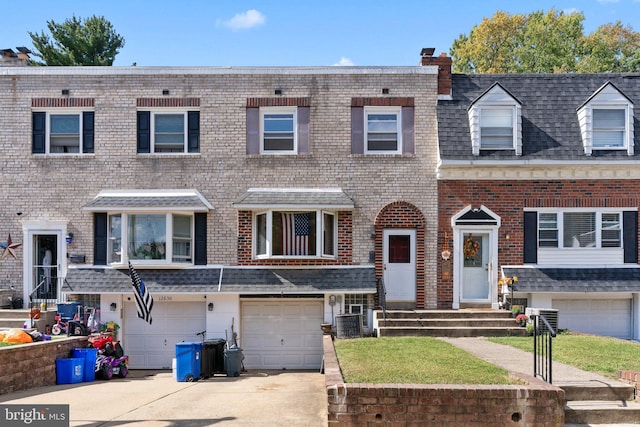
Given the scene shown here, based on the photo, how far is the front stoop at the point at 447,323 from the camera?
17.9m

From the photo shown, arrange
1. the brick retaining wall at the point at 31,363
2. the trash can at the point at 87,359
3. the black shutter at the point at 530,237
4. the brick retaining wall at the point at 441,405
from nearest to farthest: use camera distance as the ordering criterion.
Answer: the brick retaining wall at the point at 441,405, the brick retaining wall at the point at 31,363, the trash can at the point at 87,359, the black shutter at the point at 530,237

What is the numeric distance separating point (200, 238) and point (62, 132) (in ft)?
17.4

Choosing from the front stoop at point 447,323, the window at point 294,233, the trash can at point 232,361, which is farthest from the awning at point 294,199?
the trash can at point 232,361

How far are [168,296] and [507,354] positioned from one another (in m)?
10.2

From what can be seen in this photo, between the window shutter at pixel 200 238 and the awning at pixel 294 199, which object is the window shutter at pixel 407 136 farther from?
the window shutter at pixel 200 238

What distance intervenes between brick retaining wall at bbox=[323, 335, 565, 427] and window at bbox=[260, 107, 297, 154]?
38.0ft

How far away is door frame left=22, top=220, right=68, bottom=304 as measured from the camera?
66.4 ft

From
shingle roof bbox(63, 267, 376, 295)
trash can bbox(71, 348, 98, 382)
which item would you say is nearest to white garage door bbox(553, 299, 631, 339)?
shingle roof bbox(63, 267, 376, 295)

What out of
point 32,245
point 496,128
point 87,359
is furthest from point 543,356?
point 32,245

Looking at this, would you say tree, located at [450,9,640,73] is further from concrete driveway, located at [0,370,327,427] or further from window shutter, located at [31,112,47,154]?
concrete driveway, located at [0,370,327,427]

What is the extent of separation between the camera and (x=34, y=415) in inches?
414

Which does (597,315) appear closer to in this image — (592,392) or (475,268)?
(475,268)

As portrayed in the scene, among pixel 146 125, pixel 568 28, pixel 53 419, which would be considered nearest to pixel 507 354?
pixel 53 419

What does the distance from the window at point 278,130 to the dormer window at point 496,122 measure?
525 cm
